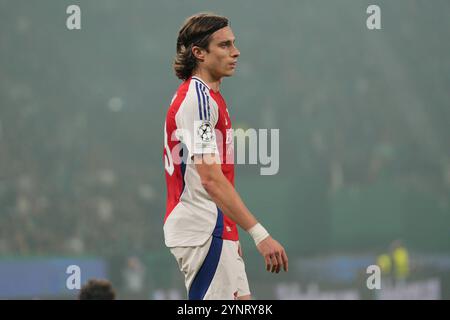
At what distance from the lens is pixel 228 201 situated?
12.9 ft

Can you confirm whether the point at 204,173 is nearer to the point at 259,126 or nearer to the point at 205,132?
the point at 205,132

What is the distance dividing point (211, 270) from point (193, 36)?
1.16 m

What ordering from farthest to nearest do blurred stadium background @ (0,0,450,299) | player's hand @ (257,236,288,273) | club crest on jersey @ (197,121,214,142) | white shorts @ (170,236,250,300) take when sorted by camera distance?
1. blurred stadium background @ (0,0,450,299)
2. white shorts @ (170,236,250,300)
3. club crest on jersey @ (197,121,214,142)
4. player's hand @ (257,236,288,273)

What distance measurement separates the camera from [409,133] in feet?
60.2

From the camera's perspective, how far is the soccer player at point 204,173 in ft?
13.2

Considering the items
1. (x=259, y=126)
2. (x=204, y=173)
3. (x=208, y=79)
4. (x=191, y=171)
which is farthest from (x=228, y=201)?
(x=259, y=126)

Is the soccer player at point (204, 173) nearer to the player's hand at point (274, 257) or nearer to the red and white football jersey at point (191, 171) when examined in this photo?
the red and white football jersey at point (191, 171)

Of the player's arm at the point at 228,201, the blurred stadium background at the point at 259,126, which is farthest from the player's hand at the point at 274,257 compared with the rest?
the blurred stadium background at the point at 259,126

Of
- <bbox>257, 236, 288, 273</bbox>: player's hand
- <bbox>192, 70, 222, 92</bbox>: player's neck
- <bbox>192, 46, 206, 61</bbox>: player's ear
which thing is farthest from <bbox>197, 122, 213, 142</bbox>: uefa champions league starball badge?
<bbox>257, 236, 288, 273</bbox>: player's hand

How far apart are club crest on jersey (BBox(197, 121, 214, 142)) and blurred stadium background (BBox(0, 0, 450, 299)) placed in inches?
418

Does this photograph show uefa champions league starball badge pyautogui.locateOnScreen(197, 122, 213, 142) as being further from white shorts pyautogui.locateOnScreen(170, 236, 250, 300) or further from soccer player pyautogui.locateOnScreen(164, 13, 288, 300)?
white shorts pyautogui.locateOnScreen(170, 236, 250, 300)

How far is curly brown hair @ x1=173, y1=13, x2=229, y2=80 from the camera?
430cm

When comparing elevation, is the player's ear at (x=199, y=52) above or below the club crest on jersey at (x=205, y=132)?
above
